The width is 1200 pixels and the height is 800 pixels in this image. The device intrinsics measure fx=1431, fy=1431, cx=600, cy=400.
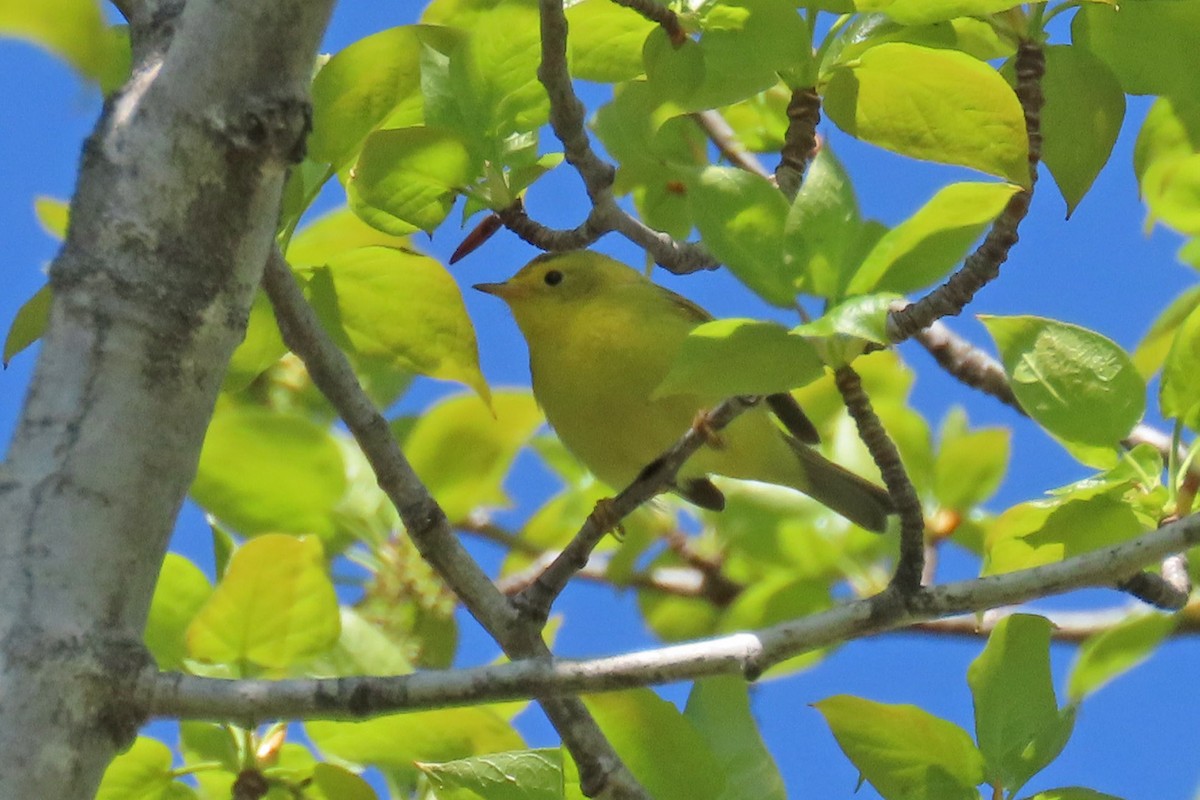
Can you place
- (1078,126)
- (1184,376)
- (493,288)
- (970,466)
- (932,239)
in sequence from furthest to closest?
(493,288) → (970,466) → (1184,376) → (1078,126) → (932,239)

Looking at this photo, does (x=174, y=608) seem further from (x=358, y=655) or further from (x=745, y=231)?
(x=745, y=231)

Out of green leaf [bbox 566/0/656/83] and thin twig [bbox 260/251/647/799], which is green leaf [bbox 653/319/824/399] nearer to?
thin twig [bbox 260/251/647/799]

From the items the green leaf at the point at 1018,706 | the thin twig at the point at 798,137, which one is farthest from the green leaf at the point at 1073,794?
the thin twig at the point at 798,137

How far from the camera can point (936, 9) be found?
4.91 ft

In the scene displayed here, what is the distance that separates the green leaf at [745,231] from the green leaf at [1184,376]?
610 millimetres

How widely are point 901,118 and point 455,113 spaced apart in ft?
1.84

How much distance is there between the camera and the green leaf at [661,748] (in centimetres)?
170

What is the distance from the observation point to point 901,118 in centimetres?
150

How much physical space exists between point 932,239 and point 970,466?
1.57 metres

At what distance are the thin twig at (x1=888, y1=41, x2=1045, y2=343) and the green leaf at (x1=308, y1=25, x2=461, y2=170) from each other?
2.25 ft

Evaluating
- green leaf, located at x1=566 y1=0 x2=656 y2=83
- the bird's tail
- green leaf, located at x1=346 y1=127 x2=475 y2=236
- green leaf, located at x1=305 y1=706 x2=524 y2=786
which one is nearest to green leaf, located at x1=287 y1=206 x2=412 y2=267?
green leaf, located at x1=346 y1=127 x2=475 y2=236

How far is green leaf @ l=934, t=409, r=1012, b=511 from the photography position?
109 inches

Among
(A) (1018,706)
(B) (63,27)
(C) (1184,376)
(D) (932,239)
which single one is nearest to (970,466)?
(C) (1184,376)

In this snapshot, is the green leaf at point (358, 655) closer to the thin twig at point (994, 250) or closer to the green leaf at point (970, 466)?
the thin twig at point (994, 250)
